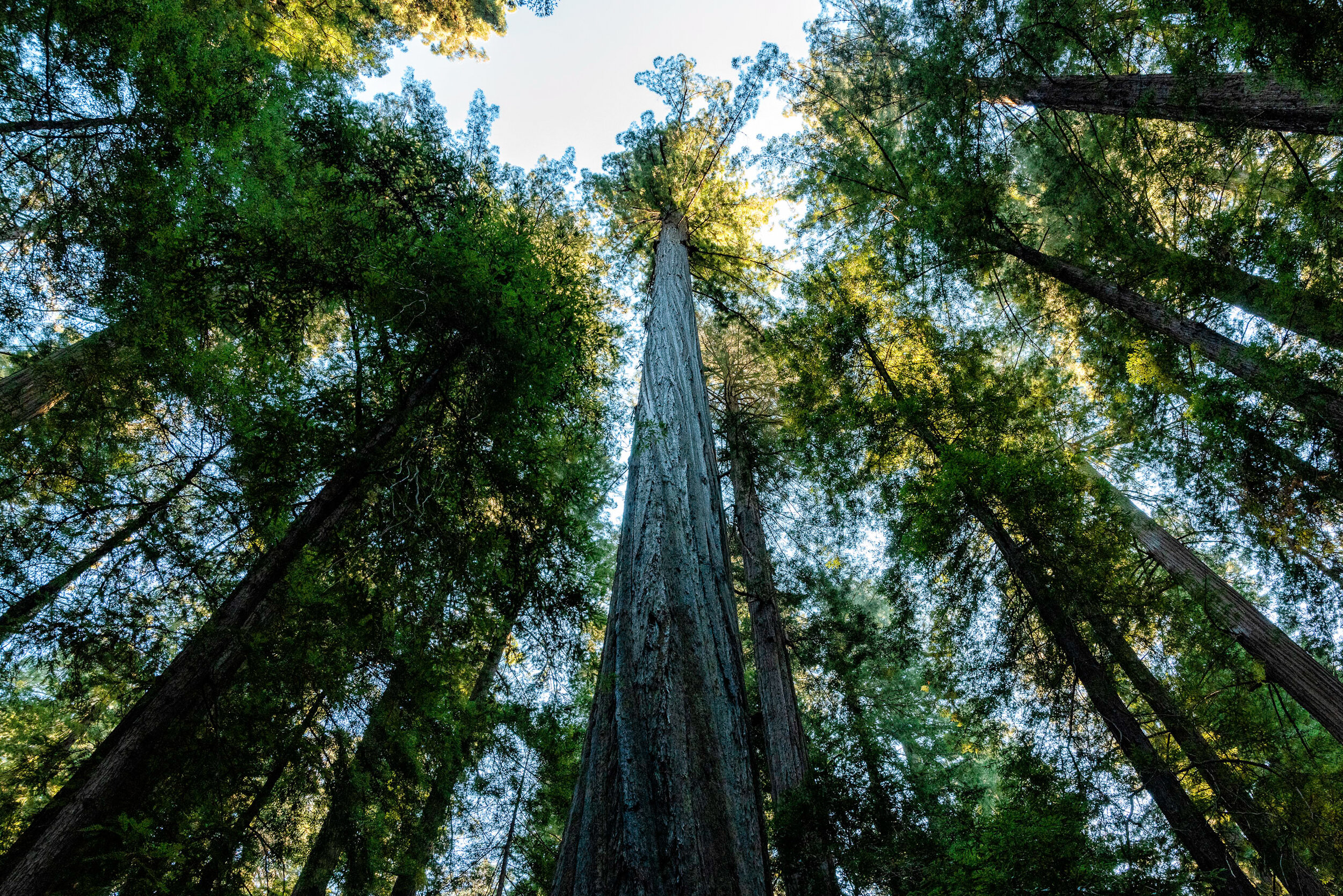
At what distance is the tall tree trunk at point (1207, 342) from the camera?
12.8 feet

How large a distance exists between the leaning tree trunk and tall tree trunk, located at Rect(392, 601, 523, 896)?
2683mm

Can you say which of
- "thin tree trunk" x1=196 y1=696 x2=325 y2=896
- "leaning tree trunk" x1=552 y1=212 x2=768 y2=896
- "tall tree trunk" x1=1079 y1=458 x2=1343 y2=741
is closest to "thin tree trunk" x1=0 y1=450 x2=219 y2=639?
"thin tree trunk" x1=196 y1=696 x2=325 y2=896

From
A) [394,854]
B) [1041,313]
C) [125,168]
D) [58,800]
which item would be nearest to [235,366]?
[125,168]

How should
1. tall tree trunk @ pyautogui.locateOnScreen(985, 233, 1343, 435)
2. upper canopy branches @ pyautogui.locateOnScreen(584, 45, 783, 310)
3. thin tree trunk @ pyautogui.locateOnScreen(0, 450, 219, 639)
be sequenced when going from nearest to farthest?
thin tree trunk @ pyautogui.locateOnScreen(0, 450, 219, 639) → tall tree trunk @ pyautogui.locateOnScreen(985, 233, 1343, 435) → upper canopy branches @ pyautogui.locateOnScreen(584, 45, 783, 310)

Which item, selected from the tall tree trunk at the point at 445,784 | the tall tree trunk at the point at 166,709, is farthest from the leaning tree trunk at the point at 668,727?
the tall tree trunk at the point at 166,709

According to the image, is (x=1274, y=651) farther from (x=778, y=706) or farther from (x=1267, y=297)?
(x=778, y=706)

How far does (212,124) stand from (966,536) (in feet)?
26.6

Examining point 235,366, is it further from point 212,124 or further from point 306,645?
point 306,645

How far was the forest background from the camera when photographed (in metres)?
3.41

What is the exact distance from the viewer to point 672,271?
21.9ft

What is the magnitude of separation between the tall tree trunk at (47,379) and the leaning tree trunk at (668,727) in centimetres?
479

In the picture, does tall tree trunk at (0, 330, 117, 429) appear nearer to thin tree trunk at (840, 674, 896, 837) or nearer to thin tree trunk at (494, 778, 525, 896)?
thin tree trunk at (494, 778, 525, 896)

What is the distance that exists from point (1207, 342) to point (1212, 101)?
203 cm

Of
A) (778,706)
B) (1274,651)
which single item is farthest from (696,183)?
(1274,651)
